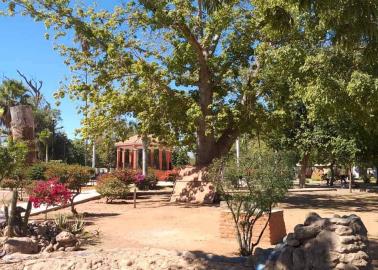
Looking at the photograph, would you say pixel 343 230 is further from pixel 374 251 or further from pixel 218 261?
pixel 374 251

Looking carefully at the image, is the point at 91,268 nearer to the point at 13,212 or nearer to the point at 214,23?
the point at 13,212

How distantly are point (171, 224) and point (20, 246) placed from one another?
5502 millimetres

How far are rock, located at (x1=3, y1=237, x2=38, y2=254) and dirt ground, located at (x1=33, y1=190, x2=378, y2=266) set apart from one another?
1.15 meters

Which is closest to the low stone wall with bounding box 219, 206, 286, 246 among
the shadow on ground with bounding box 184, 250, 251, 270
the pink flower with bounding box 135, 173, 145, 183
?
the shadow on ground with bounding box 184, 250, 251, 270

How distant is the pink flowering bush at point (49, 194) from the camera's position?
42.3 ft

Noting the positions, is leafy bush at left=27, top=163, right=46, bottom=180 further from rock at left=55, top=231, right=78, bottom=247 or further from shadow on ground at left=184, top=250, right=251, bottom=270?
shadow on ground at left=184, top=250, right=251, bottom=270

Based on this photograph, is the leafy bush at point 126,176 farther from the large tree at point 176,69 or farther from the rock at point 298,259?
the rock at point 298,259

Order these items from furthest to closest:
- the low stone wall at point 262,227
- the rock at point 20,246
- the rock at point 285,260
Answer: the low stone wall at point 262,227
the rock at point 20,246
the rock at point 285,260

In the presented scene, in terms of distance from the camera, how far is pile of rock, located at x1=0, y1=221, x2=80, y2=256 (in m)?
9.10

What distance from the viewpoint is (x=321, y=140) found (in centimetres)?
3080

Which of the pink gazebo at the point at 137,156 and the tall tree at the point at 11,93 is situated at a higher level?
the tall tree at the point at 11,93

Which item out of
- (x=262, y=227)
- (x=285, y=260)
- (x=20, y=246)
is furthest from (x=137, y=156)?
(x=285, y=260)

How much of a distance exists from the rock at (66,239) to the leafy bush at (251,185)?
3.01 m

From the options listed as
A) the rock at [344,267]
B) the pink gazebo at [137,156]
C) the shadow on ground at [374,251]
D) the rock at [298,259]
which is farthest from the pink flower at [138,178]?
the rock at [344,267]
